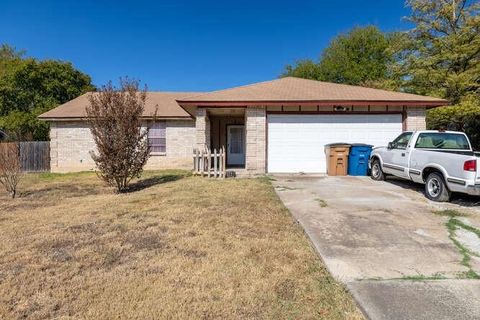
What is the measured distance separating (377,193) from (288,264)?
538cm

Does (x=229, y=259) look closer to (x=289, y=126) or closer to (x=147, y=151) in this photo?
(x=147, y=151)

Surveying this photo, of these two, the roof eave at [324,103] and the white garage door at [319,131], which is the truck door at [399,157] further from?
the roof eave at [324,103]

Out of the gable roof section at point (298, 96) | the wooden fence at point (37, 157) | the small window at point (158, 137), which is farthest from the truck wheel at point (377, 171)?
the wooden fence at point (37, 157)

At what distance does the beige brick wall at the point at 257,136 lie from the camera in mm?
12539

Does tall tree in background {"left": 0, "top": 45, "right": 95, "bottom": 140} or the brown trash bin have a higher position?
tall tree in background {"left": 0, "top": 45, "right": 95, "bottom": 140}

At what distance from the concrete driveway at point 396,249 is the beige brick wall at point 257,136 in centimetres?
422

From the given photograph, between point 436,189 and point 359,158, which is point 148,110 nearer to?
point 359,158

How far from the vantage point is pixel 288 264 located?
158 inches

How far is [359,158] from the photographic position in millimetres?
11867

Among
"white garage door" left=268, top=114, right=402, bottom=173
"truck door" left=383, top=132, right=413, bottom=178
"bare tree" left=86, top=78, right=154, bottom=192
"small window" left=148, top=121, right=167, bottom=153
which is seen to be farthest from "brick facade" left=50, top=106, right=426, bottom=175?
"truck door" left=383, top=132, right=413, bottom=178

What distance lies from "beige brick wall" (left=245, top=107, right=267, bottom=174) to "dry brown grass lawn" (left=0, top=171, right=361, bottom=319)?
537cm

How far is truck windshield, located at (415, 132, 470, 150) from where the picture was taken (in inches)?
346

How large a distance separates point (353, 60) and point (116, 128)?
3431cm

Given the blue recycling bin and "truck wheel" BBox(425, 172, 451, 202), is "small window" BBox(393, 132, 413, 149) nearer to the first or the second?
"truck wheel" BBox(425, 172, 451, 202)
